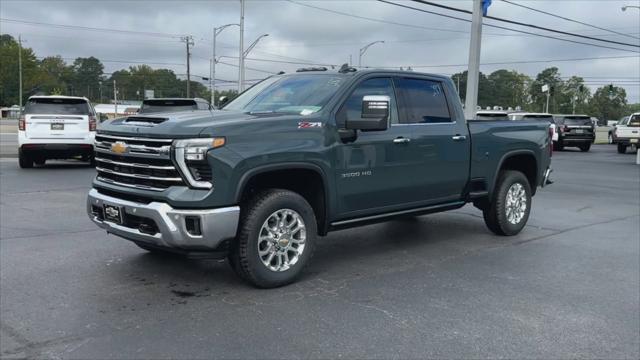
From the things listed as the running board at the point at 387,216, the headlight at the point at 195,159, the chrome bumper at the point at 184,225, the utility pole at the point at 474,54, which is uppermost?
the utility pole at the point at 474,54

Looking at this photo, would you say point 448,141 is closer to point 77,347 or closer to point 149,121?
point 149,121

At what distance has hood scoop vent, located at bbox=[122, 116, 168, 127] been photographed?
501cm

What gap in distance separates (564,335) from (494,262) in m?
2.11

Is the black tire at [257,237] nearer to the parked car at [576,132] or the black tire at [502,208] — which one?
the black tire at [502,208]

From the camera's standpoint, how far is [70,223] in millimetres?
7965

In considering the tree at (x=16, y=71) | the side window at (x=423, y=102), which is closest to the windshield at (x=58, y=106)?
the side window at (x=423, y=102)

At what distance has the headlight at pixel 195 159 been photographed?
4668mm

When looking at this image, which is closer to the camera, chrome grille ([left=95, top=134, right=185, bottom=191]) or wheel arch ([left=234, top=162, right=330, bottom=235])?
chrome grille ([left=95, top=134, right=185, bottom=191])

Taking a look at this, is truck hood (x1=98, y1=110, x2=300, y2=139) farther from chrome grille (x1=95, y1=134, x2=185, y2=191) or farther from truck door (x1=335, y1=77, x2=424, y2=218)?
truck door (x1=335, y1=77, x2=424, y2=218)

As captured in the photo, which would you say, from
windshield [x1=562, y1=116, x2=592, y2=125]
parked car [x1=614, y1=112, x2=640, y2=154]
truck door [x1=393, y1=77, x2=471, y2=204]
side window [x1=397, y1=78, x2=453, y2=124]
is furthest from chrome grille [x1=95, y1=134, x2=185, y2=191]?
windshield [x1=562, y1=116, x2=592, y2=125]

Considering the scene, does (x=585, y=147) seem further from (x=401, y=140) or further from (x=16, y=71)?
(x=16, y=71)

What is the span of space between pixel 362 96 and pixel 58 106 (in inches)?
441

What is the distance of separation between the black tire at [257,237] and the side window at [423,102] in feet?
5.53

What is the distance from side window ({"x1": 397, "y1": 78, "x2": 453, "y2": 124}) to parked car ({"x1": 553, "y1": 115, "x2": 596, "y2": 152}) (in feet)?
82.9
